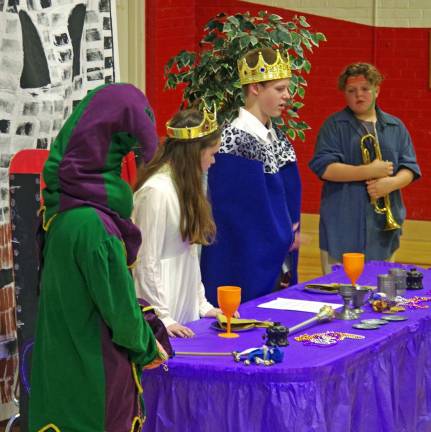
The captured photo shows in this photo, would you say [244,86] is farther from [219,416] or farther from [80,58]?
[219,416]

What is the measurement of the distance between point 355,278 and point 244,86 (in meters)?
1.05

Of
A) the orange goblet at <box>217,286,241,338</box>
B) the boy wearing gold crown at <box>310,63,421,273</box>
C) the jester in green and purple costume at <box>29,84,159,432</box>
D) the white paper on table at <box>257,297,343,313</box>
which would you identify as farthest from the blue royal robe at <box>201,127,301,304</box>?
the jester in green and purple costume at <box>29,84,159,432</box>

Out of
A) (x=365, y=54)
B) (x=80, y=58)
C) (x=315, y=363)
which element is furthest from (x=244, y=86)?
(x=365, y=54)

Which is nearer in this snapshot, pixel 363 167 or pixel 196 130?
pixel 196 130

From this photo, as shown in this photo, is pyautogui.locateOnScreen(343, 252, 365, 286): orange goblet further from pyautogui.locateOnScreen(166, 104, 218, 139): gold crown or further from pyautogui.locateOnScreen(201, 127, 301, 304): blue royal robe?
pyautogui.locateOnScreen(166, 104, 218, 139): gold crown

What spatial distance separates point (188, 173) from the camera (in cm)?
322

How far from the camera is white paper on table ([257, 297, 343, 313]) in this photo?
338cm

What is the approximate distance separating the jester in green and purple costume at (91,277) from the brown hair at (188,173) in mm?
827

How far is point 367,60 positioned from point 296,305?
4549 millimetres

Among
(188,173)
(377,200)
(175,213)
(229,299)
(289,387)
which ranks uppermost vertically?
(188,173)

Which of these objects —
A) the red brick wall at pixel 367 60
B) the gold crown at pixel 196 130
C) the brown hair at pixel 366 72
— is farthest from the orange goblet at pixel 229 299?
the red brick wall at pixel 367 60

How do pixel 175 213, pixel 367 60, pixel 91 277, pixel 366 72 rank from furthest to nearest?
pixel 367 60 < pixel 366 72 < pixel 175 213 < pixel 91 277

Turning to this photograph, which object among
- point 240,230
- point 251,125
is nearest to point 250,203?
point 240,230

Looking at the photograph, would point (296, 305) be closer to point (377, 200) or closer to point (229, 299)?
point (229, 299)
